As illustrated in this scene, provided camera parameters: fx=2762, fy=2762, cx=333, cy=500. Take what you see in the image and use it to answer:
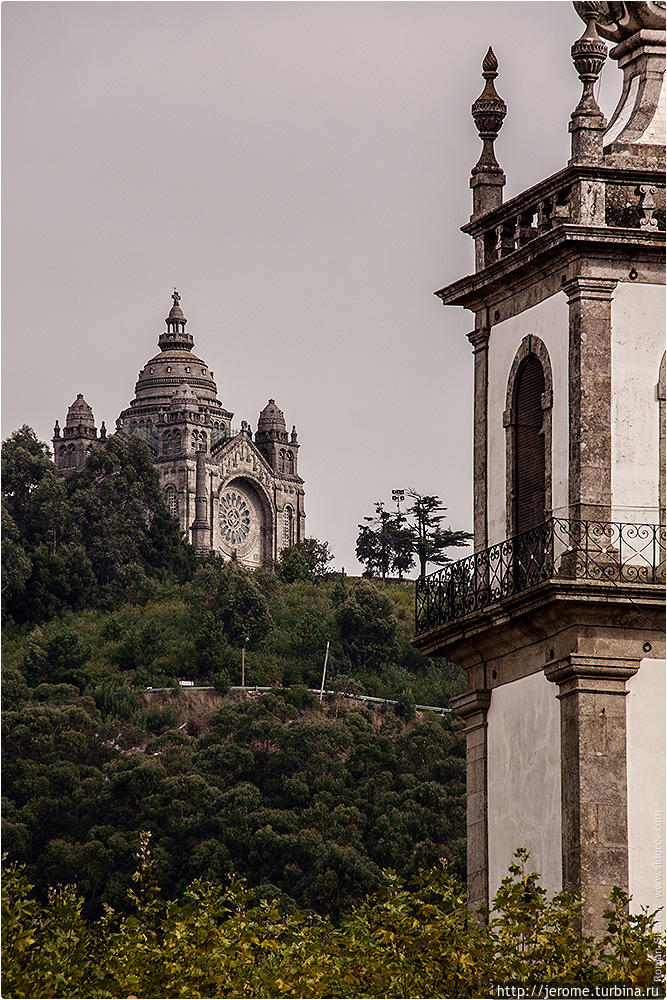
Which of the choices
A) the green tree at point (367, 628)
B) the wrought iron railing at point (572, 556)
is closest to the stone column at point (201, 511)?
the green tree at point (367, 628)

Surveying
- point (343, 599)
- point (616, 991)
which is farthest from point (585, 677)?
point (343, 599)

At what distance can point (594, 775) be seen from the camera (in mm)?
32062

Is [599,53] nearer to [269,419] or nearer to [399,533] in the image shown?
[399,533]

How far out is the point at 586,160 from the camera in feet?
109

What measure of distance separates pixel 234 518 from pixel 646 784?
450 feet

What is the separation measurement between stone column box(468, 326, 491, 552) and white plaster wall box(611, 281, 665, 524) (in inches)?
111

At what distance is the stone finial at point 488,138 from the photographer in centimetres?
3594

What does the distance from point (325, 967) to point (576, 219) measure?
9982 millimetres

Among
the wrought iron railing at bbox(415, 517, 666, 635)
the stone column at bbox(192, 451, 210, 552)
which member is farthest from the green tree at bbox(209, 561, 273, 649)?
the wrought iron railing at bbox(415, 517, 666, 635)

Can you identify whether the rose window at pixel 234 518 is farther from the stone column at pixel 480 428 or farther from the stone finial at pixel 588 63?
the stone finial at pixel 588 63

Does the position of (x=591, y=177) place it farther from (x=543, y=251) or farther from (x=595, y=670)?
(x=595, y=670)

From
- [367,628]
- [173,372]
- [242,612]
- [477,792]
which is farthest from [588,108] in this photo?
[173,372]

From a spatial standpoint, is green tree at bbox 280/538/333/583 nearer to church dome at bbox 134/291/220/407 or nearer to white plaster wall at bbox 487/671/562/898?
church dome at bbox 134/291/220/407

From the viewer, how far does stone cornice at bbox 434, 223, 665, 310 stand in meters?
33.1
